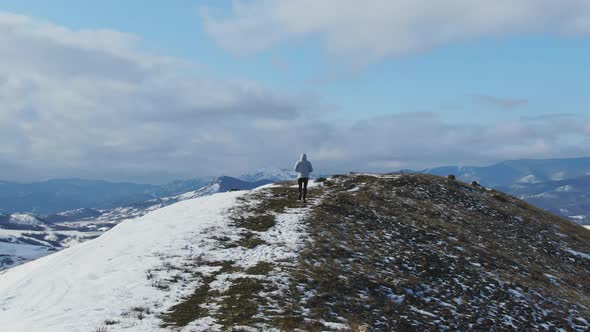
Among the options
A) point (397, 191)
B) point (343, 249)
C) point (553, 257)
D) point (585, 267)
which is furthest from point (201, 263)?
point (585, 267)

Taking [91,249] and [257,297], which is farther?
[91,249]

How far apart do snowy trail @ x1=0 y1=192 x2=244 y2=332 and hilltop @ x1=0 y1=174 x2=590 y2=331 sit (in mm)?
95

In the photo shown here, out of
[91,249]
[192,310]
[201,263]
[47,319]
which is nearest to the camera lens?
[47,319]

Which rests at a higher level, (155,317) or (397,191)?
(397,191)

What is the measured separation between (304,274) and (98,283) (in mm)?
9921

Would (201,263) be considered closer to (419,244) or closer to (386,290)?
(386,290)

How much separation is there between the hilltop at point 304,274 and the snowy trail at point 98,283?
9 cm

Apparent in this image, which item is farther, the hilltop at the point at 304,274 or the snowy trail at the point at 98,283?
the hilltop at the point at 304,274

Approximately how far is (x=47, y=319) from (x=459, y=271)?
2228cm

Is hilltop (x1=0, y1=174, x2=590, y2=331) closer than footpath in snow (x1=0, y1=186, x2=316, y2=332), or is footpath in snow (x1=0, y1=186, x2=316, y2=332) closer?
footpath in snow (x1=0, y1=186, x2=316, y2=332)

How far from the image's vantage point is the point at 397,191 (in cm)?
4444

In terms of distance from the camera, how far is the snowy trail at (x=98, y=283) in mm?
14876

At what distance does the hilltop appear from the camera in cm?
1593

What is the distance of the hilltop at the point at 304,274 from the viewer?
15930 mm
